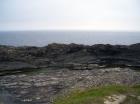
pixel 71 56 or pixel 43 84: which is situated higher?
pixel 71 56

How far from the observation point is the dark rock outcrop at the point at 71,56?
7808cm

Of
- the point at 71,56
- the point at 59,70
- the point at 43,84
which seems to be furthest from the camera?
the point at 71,56

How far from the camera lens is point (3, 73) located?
65188 mm

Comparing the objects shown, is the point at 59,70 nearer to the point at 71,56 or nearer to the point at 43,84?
the point at 43,84

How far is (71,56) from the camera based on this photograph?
88.4m

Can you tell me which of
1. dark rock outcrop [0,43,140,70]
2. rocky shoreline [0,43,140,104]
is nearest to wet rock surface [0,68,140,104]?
rocky shoreline [0,43,140,104]

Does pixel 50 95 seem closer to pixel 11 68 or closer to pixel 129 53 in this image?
pixel 11 68

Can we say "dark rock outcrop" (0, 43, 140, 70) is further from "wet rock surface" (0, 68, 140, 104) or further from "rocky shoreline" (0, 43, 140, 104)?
"wet rock surface" (0, 68, 140, 104)

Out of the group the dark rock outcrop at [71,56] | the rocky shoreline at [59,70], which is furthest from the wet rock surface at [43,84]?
the dark rock outcrop at [71,56]

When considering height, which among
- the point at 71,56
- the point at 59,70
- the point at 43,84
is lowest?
the point at 59,70

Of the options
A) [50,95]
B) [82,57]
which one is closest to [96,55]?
[82,57]

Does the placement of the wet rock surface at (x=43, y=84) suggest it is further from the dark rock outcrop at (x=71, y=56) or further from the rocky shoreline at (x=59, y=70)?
the dark rock outcrop at (x=71, y=56)

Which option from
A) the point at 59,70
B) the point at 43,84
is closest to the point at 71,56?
the point at 59,70

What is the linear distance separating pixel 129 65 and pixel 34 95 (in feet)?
136
